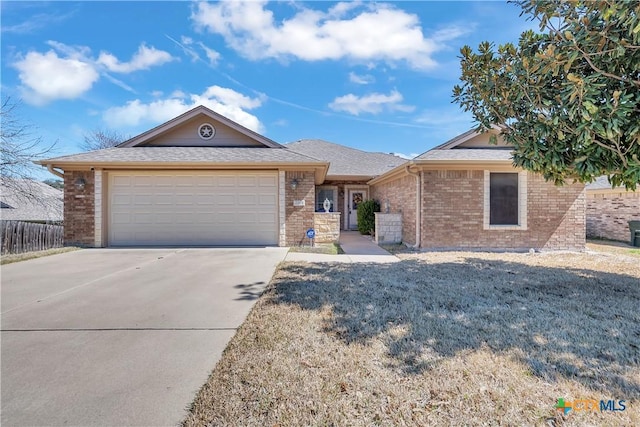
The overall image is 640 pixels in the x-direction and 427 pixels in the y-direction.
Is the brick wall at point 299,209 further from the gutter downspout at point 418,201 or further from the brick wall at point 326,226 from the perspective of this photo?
the gutter downspout at point 418,201

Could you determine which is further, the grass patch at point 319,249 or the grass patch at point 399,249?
the grass patch at point 399,249

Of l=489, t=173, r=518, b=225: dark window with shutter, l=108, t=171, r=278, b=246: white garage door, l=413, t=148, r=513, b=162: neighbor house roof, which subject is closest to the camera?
l=413, t=148, r=513, b=162: neighbor house roof

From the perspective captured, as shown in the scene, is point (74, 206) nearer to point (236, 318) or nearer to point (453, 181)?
point (236, 318)

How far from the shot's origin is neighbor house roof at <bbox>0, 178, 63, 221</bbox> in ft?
39.5

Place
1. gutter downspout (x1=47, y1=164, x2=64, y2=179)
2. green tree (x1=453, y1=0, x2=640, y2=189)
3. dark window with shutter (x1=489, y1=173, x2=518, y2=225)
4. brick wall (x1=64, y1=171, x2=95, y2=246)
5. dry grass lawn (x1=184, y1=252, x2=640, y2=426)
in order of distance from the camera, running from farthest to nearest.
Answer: brick wall (x1=64, y1=171, x2=95, y2=246) < gutter downspout (x1=47, y1=164, x2=64, y2=179) < dark window with shutter (x1=489, y1=173, x2=518, y2=225) < green tree (x1=453, y1=0, x2=640, y2=189) < dry grass lawn (x1=184, y1=252, x2=640, y2=426)

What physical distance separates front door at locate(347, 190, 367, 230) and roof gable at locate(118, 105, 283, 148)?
Answer: 700cm

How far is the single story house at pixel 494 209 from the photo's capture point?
9484 millimetres

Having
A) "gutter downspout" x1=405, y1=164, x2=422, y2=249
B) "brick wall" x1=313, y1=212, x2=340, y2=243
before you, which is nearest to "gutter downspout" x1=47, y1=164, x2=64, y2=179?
"brick wall" x1=313, y1=212, x2=340, y2=243

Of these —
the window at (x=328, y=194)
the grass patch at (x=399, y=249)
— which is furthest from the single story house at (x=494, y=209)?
the window at (x=328, y=194)

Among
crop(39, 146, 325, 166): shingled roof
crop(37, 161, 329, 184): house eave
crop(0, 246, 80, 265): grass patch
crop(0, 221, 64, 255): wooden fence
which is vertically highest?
crop(39, 146, 325, 166): shingled roof

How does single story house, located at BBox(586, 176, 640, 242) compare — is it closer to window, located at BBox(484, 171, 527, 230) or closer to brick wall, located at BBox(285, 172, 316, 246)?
window, located at BBox(484, 171, 527, 230)

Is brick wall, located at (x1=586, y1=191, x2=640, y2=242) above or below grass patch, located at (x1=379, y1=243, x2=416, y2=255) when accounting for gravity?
above

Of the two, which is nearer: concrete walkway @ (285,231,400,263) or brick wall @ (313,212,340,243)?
concrete walkway @ (285,231,400,263)

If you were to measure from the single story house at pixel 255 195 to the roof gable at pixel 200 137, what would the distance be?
37 mm
